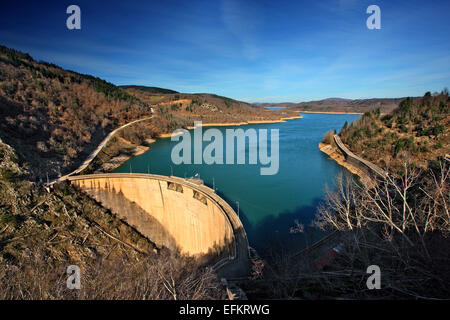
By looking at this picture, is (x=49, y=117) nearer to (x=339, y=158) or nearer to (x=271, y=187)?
(x=271, y=187)

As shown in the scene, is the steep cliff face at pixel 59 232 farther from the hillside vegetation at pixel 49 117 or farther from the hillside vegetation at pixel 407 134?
the hillside vegetation at pixel 407 134

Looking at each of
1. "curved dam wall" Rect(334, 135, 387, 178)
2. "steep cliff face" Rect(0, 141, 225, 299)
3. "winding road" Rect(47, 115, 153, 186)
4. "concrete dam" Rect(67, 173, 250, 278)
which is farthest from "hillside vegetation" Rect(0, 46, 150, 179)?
"curved dam wall" Rect(334, 135, 387, 178)

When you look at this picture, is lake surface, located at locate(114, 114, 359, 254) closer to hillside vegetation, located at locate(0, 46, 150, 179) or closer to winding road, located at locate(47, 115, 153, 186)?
winding road, located at locate(47, 115, 153, 186)

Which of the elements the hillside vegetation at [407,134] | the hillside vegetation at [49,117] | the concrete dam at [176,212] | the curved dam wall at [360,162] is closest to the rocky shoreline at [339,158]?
the curved dam wall at [360,162]

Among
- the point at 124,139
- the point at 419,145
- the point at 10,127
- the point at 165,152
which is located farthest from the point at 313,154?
the point at 10,127

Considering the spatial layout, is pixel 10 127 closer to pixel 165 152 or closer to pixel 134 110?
pixel 165 152

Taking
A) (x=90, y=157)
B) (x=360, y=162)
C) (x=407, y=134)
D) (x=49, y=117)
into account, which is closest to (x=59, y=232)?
(x=90, y=157)
